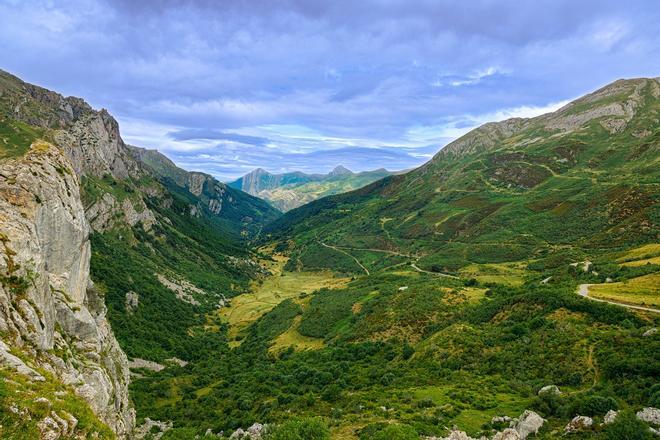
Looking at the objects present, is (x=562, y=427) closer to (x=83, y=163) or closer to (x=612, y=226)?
(x=612, y=226)

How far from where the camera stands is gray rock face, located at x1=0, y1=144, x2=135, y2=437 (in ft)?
76.2

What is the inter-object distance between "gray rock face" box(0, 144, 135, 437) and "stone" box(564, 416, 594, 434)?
A: 110 ft

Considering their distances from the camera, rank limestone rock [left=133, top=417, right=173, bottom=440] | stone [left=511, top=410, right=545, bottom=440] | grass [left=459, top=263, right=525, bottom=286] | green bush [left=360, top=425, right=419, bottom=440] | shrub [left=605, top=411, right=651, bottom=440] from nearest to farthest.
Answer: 1. shrub [left=605, top=411, right=651, bottom=440]
2. green bush [left=360, top=425, right=419, bottom=440]
3. stone [left=511, top=410, right=545, bottom=440]
4. limestone rock [left=133, top=417, right=173, bottom=440]
5. grass [left=459, top=263, right=525, bottom=286]

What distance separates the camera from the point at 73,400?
18.0 meters

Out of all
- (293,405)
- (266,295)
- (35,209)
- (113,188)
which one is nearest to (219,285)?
(266,295)

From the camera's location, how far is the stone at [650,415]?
82.1 ft

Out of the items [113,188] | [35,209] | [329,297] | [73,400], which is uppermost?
[113,188]

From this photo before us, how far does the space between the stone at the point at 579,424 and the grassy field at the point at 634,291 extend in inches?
1244

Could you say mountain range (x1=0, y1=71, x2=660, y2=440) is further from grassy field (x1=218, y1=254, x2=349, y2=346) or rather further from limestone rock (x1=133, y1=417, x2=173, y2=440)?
grassy field (x1=218, y1=254, x2=349, y2=346)

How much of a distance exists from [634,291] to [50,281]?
7632 centimetres

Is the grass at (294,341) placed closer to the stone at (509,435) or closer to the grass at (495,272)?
the grass at (495,272)

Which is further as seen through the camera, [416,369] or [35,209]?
[416,369]

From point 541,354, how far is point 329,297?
82.5 metres

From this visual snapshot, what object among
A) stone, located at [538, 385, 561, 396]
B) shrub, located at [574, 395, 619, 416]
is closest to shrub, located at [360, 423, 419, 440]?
shrub, located at [574, 395, 619, 416]
